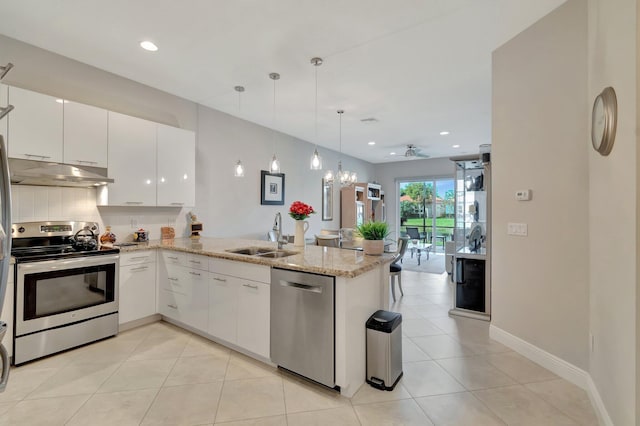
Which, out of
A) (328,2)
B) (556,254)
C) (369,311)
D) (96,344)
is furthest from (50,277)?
(556,254)

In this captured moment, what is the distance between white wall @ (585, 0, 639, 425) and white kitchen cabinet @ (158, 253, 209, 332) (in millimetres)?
2965

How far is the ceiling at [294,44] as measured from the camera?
2322 mm

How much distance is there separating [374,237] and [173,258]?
217 cm

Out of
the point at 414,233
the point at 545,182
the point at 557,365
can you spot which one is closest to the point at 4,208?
the point at 545,182

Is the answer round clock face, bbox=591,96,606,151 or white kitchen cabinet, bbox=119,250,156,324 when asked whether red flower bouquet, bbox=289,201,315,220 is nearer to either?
white kitchen cabinet, bbox=119,250,156,324

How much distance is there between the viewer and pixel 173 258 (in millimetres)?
3191

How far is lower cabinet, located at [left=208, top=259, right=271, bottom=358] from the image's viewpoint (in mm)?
2408

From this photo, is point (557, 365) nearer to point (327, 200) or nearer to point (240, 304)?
point (240, 304)

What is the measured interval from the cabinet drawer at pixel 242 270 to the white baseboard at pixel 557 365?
7.62 ft

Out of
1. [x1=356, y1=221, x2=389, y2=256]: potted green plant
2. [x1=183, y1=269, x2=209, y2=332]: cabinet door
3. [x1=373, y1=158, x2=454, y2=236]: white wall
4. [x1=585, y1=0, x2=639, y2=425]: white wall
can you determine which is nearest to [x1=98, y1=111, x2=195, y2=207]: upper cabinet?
[x1=183, y1=269, x2=209, y2=332]: cabinet door

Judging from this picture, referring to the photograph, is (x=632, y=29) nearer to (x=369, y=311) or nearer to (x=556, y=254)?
A: (x=556, y=254)

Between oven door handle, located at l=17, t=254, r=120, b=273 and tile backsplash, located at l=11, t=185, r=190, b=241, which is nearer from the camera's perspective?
oven door handle, located at l=17, t=254, r=120, b=273

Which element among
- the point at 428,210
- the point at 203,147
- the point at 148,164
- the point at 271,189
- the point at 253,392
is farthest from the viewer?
the point at 428,210

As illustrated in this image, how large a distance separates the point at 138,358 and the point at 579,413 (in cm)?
335
